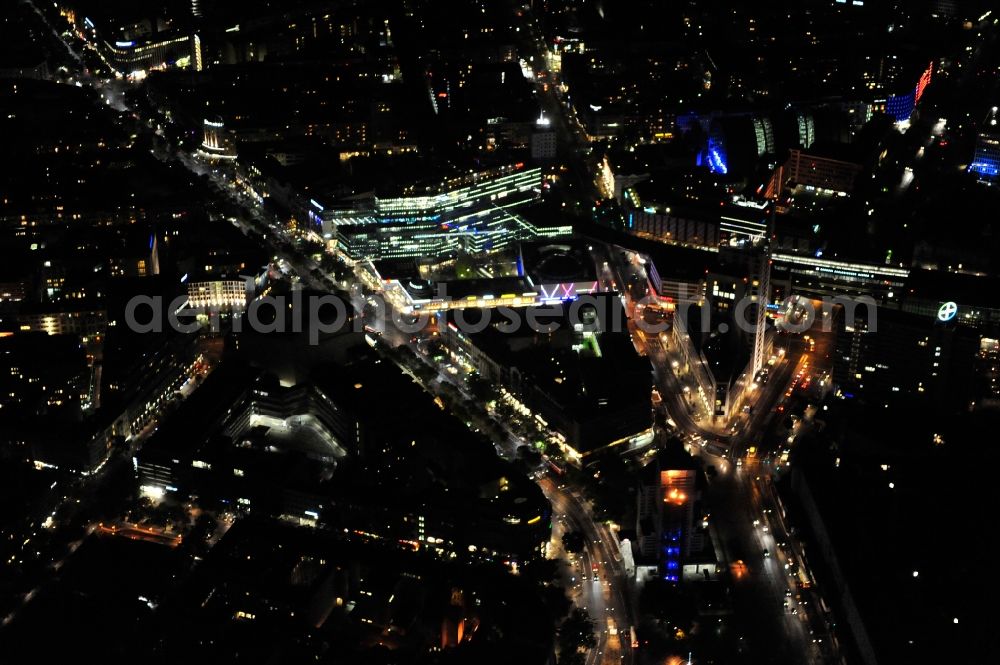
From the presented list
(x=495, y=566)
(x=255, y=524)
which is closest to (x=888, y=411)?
(x=495, y=566)

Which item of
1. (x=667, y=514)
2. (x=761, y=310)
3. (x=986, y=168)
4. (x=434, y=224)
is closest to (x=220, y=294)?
(x=434, y=224)

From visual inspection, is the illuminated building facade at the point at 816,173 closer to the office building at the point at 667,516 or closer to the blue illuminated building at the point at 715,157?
the blue illuminated building at the point at 715,157

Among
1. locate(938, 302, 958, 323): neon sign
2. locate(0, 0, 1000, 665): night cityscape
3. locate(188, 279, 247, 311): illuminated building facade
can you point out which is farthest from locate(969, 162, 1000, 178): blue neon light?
locate(188, 279, 247, 311): illuminated building facade

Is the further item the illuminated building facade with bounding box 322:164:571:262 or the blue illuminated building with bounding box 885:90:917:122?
the blue illuminated building with bounding box 885:90:917:122

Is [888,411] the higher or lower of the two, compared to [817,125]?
lower

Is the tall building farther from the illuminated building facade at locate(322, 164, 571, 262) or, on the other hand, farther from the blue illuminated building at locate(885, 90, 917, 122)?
the blue illuminated building at locate(885, 90, 917, 122)

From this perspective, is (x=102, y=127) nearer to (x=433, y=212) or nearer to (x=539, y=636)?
(x=433, y=212)

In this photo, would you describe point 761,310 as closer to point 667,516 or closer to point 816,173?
point 667,516

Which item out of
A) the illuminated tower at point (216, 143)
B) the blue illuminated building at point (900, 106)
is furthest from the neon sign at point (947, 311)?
the illuminated tower at point (216, 143)
